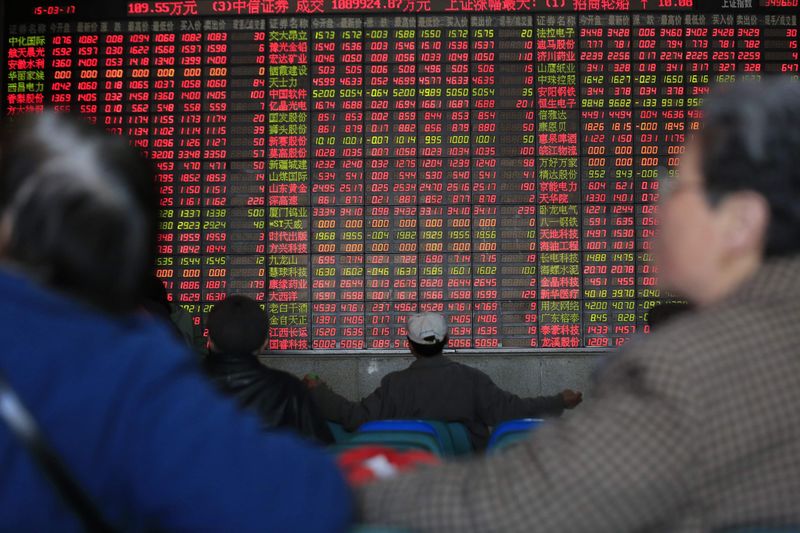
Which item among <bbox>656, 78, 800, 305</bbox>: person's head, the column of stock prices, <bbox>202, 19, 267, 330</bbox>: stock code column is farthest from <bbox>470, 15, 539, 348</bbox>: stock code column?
<bbox>656, 78, 800, 305</bbox>: person's head

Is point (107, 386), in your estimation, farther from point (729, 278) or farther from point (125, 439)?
point (729, 278)

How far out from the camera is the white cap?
3936 millimetres

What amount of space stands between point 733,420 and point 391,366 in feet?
15.0

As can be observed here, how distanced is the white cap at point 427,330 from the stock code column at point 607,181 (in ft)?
5.99

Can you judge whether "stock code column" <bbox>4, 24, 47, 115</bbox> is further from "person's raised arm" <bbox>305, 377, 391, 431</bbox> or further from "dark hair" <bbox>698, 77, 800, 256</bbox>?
"dark hair" <bbox>698, 77, 800, 256</bbox>

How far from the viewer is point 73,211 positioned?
0.88 metres

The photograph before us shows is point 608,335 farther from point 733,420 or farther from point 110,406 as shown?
point 110,406

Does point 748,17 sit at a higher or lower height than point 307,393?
higher

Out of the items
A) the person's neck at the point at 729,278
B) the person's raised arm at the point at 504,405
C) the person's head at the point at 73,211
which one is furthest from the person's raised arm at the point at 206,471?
the person's raised arm at the point at 504,405

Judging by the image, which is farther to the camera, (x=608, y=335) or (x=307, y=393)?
(x=608, y=335)

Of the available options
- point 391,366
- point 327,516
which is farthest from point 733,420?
point 391,366

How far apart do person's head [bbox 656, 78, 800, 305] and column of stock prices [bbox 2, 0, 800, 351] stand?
4311 millimetres

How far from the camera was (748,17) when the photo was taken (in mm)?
5652

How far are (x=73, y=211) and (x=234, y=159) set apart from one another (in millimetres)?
4876
